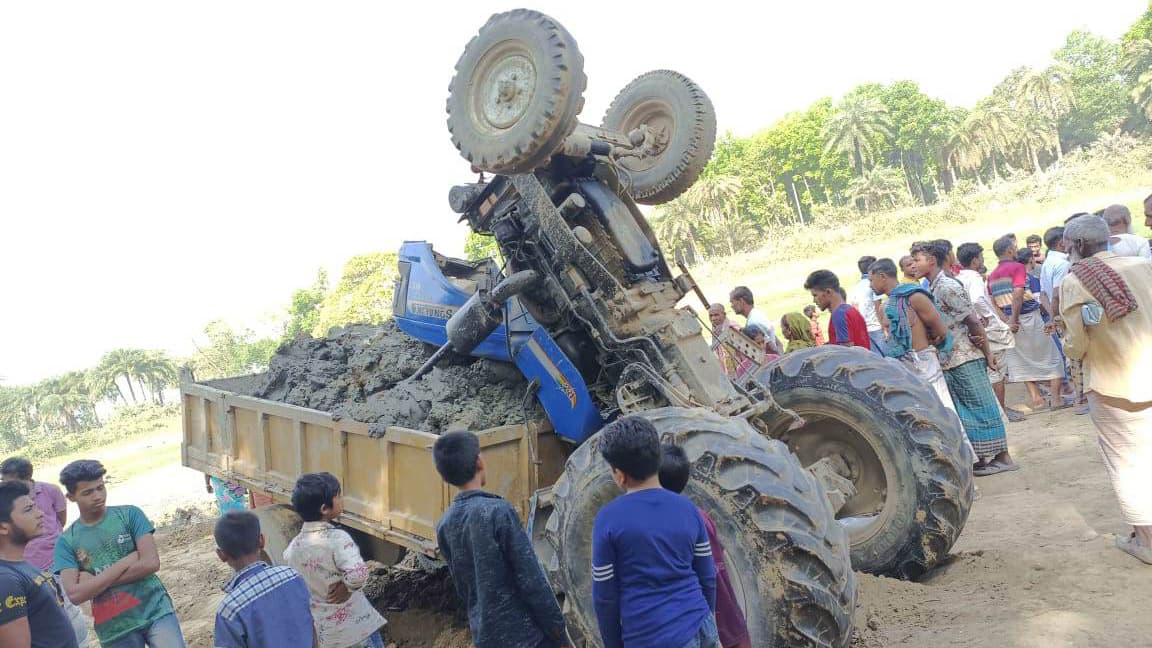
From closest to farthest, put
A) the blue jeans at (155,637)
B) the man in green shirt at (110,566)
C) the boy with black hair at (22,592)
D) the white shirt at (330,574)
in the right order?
1. the boy with black hair at (22,592)
2. the white shirt at (330,574)
3. the man in green shirt at (110,566)
4. the blue jeans at (155,637)

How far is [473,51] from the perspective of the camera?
468cm

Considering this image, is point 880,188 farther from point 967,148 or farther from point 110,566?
point 110,566

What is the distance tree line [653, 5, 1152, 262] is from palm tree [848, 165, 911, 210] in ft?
0.29

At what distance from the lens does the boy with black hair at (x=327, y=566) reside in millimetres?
3412

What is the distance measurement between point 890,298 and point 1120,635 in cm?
336

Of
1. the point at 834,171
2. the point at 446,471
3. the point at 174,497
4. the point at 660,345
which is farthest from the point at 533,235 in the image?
the point at 834,171

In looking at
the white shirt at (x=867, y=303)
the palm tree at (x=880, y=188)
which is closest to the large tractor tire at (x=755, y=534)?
the white shirt at (x=867, y=303)

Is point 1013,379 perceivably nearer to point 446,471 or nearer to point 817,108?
point 446,471

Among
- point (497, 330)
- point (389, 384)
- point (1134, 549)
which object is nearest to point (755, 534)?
point (1134, 549)

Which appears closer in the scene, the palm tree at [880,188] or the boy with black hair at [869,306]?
the boy with black hair at [869,306]

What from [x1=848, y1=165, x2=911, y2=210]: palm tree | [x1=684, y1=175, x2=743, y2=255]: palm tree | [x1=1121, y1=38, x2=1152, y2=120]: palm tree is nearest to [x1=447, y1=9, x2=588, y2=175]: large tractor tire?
[x1=684, y1=175, x2=743, y2=255]: palm tree

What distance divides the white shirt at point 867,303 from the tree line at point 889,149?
39.6 meters

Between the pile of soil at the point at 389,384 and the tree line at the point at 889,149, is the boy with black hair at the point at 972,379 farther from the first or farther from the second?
the tree line at the point at 889,149

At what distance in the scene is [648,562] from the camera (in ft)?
7.97
